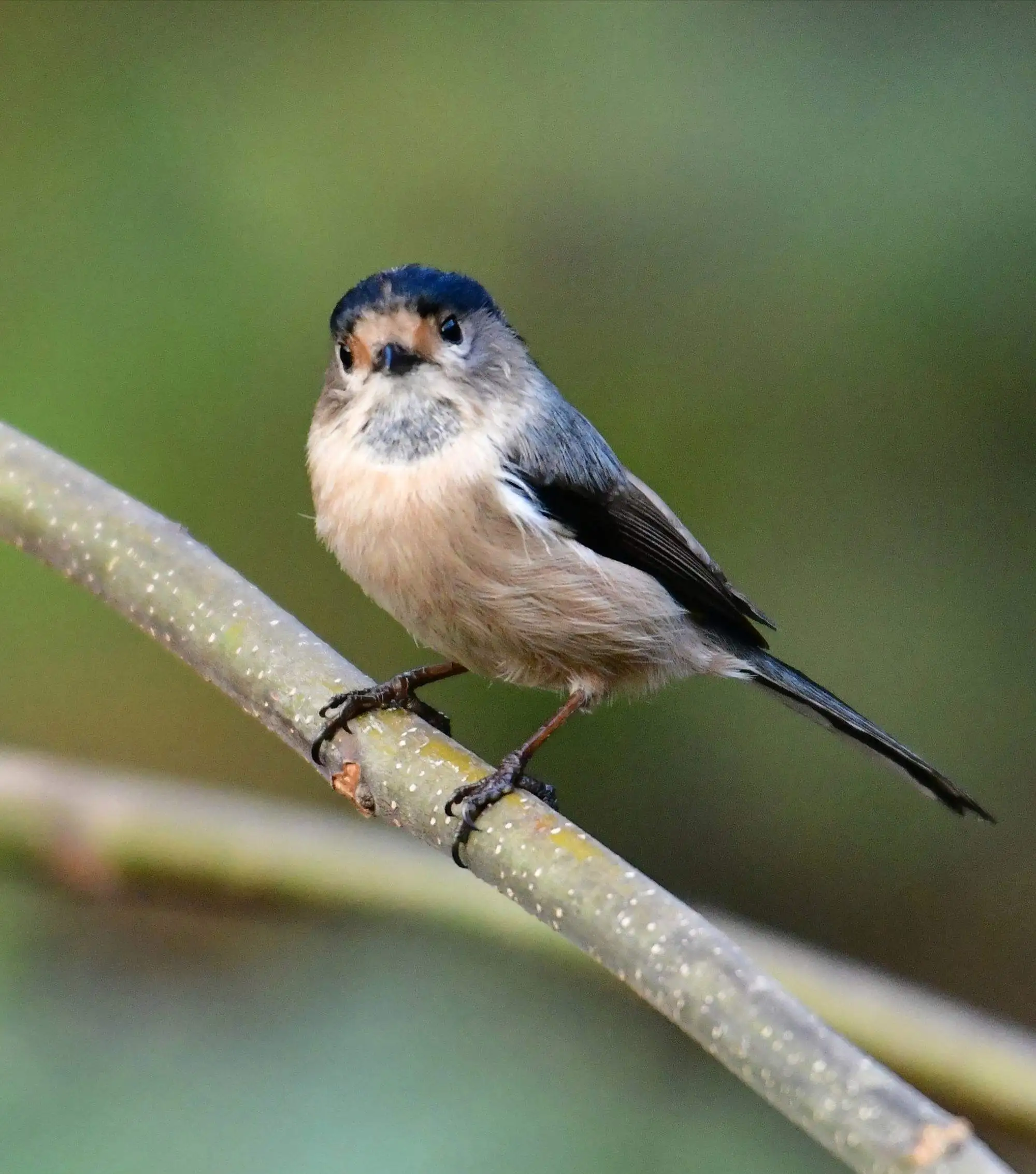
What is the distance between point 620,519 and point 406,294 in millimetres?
507

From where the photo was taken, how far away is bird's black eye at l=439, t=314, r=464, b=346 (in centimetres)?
207

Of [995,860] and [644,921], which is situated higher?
[995,860]

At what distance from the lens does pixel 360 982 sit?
5.06ft

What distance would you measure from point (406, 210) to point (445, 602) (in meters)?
→ 1.30

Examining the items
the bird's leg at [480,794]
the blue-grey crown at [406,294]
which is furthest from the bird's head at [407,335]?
the bird's leg at [480,794]

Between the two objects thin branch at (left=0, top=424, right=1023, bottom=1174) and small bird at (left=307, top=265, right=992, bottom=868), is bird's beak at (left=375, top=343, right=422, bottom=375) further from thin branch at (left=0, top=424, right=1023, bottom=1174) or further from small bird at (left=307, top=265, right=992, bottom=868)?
thin branch at (left=0, top=424, right=1023, bottom=1174)

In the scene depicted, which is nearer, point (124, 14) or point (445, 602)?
point (445, 602)

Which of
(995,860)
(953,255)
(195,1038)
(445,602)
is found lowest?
(195,1038)

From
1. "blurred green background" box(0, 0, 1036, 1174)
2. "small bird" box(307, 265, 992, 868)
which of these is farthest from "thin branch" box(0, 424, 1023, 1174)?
"blurred green background" box(0, 0, 1036, 1174)

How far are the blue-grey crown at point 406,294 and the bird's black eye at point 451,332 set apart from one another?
0.7 inches

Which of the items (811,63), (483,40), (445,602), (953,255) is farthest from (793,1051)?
(483,40)

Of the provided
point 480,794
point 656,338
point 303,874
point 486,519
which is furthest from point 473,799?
point 656,338

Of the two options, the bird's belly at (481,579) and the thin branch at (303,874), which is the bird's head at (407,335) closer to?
the bird's belly at (481,579)

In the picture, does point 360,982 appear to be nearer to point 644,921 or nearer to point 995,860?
point 644,921
